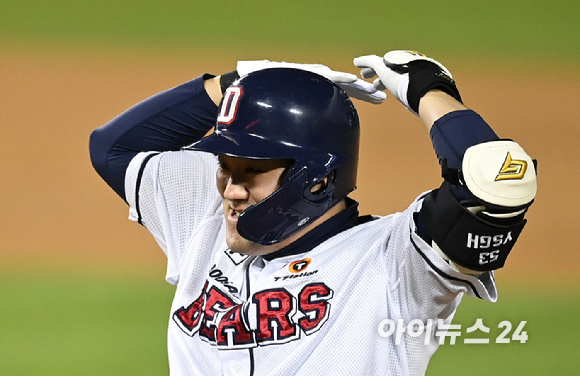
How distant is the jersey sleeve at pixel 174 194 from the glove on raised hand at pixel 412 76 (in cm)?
60

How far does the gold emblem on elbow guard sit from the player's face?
0.59 meters

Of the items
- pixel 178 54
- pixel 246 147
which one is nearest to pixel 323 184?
pixel 246 147

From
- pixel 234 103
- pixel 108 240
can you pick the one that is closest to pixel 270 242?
pixel 234 103

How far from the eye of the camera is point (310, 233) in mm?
1895

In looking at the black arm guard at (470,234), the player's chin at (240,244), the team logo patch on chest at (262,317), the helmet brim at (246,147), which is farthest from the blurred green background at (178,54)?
the black arm guard at (470,234)

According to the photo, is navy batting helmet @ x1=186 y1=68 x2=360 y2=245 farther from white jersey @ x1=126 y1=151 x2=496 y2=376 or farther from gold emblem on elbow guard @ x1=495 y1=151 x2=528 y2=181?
gold emblem on elbow guard @ x1=495 y1=151 x2=528 y2=181

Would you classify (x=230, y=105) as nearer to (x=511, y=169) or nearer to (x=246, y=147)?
(x=246, y=147)

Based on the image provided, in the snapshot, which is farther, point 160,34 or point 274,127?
point 160,34

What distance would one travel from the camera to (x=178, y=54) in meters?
6.36

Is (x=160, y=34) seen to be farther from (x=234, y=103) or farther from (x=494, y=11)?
(x=234, y=103)

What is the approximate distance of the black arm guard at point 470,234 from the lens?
4.83ft

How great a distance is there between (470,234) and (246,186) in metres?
0.62

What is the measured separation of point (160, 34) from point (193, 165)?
4.76 metres

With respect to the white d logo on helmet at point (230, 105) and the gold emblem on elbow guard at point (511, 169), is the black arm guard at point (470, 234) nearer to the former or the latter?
the gold emblem on elbow guard at point (511, 169)
